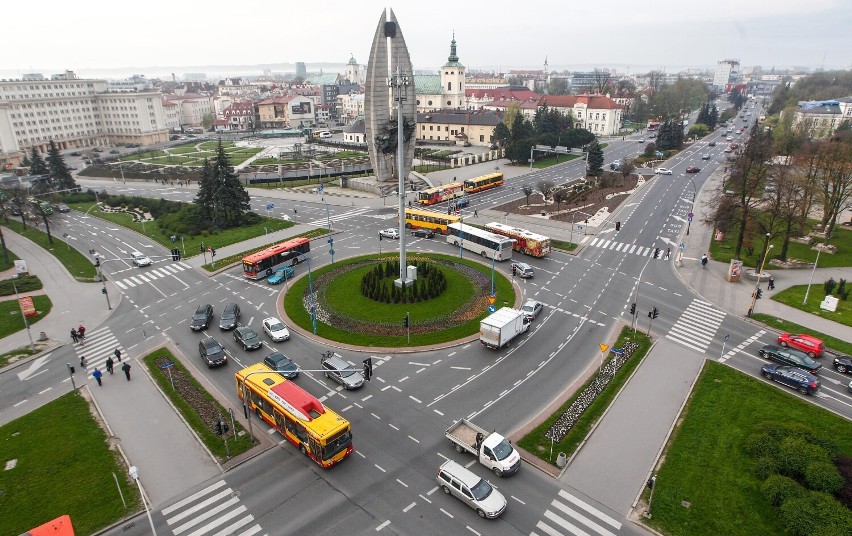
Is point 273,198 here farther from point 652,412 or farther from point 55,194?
point 652,412

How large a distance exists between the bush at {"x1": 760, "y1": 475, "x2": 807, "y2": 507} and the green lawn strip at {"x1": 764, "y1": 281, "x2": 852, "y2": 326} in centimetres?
2397

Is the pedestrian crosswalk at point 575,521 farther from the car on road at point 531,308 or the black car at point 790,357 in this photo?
the black car at point 790,357

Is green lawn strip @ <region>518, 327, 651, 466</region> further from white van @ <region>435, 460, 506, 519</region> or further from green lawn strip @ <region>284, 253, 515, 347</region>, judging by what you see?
green lawn strip @ <region>284, 253, 515, 347</region>

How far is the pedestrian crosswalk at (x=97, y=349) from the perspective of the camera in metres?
35.6

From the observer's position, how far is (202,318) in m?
40.2

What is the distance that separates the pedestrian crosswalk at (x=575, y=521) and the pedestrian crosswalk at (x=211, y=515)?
12.9 metres

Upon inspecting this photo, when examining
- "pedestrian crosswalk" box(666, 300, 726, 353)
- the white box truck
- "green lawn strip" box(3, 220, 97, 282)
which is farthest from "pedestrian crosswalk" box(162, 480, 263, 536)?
"green lawn strip" box(3, 220, 97, 282)

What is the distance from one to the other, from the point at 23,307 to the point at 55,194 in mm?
62867

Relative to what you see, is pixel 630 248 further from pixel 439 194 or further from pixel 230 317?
pixel 230 317

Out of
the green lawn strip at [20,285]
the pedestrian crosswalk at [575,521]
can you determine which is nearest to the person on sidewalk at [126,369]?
the green lawn strip at [20,285]

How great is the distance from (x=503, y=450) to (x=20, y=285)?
51.4 metres

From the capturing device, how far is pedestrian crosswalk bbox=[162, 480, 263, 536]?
72.4 feet

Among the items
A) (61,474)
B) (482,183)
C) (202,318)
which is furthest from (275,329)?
(482,183)

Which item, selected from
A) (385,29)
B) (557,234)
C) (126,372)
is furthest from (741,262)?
(126,372)
